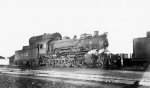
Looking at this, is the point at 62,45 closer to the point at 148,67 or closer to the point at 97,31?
the point at 97,31

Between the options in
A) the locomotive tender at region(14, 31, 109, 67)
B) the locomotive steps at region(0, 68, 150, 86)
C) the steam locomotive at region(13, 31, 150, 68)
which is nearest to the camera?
the locomotive steps at region(0, 68, 150, 86)

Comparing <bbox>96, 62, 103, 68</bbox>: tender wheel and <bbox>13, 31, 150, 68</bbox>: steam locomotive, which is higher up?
<bbox>13, 31, 150, 68</bbox>: steam locomotive

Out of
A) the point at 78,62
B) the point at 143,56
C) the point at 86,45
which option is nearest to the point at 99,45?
the point at 86,45

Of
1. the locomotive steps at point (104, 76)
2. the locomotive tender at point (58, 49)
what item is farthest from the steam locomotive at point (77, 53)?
the locomotive steps at point (104, 76)

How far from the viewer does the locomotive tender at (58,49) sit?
59.7 ft

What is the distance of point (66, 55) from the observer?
19.4m

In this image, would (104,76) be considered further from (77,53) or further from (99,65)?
(77,53)

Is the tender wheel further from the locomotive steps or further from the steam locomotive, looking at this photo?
the locomotive steps

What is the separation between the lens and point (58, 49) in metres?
20.8

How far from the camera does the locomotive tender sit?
18203 millimetres

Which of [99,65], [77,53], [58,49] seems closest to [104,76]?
[99,65]

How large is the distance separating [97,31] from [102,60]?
3.61 meters

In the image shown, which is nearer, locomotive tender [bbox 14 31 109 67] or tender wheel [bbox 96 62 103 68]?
tender wheel [bbox 96 62 103 68]

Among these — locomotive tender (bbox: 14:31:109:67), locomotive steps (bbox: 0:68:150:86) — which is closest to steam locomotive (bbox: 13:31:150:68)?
locomotive tender (bbox: 14:31:109:67)
